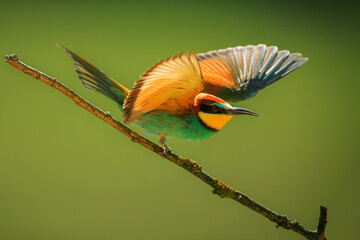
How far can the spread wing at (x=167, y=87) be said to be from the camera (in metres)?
0.97

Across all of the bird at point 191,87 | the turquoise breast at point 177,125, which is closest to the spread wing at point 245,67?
the bird at point 191,87

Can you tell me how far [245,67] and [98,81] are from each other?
1.86 ft

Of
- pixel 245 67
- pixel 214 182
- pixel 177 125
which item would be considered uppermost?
pixel 245 67

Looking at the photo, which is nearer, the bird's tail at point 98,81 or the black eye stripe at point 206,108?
the black eye stripe at point 206,108

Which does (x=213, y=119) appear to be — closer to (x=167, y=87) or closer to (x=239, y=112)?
(x=239, y=112)

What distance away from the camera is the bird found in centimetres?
104

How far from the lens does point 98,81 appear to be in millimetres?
1323

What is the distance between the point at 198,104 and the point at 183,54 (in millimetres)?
311

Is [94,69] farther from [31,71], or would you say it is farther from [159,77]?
[159,77]

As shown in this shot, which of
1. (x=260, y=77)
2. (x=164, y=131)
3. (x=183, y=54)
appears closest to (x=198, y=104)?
(x=164, y=131)

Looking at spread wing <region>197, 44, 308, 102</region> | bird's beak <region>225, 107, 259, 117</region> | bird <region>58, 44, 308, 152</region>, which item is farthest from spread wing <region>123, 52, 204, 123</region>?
spread wing <region>197, 44, 308, 102</region>

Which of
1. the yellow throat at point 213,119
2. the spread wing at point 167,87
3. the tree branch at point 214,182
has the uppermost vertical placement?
the yellow throat at point 213,119

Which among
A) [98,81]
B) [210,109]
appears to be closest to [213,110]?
[210,109]

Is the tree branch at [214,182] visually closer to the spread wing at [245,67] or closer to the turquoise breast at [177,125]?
the turquoise breast at [177,125]
